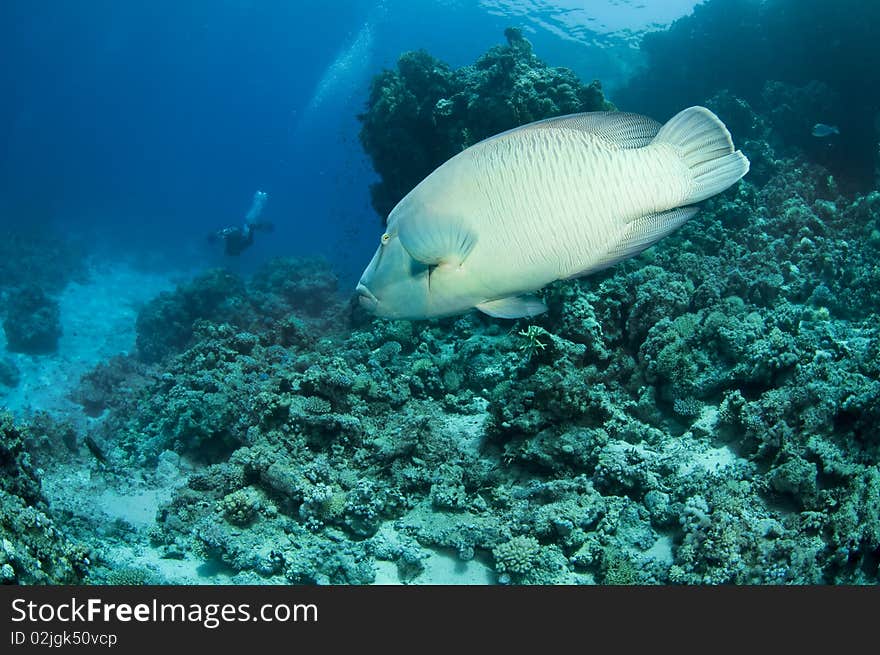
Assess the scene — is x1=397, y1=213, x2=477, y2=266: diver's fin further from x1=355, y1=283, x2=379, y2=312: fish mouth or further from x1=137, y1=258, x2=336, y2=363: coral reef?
x1=137, y1=258, x2=336, y2=363: coral reef

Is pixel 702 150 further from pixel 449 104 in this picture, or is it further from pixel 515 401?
pixel 449 104

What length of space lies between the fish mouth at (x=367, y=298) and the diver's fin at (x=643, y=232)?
2.42 ft

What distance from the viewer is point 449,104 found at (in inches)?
425

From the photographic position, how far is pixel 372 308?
1.90 meters

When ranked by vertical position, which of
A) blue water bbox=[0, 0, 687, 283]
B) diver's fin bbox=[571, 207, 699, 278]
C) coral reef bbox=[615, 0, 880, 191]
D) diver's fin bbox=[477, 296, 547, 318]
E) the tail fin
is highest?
blue water bbox=[0, 0, 687, 283]

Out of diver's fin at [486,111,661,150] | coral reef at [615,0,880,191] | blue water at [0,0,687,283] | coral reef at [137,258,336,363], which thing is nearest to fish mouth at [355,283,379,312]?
diver's fin at [486,111,661,150]

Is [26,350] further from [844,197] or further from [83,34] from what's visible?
[83,34]

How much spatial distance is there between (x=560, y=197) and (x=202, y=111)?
370 feet

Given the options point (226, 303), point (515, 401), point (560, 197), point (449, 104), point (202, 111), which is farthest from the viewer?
point (202, 111)

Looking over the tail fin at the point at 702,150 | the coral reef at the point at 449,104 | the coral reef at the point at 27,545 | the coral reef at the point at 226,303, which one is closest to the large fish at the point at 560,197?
the tail fin at the point at 702,150

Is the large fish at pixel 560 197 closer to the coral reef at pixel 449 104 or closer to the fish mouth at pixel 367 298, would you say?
the fish mouth at pixel 367 298

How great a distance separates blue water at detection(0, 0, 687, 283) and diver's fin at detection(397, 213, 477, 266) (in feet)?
144

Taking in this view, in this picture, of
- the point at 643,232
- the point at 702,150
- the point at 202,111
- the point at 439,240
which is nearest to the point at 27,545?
the point at 439,240

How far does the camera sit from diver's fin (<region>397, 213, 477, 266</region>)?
165cm
